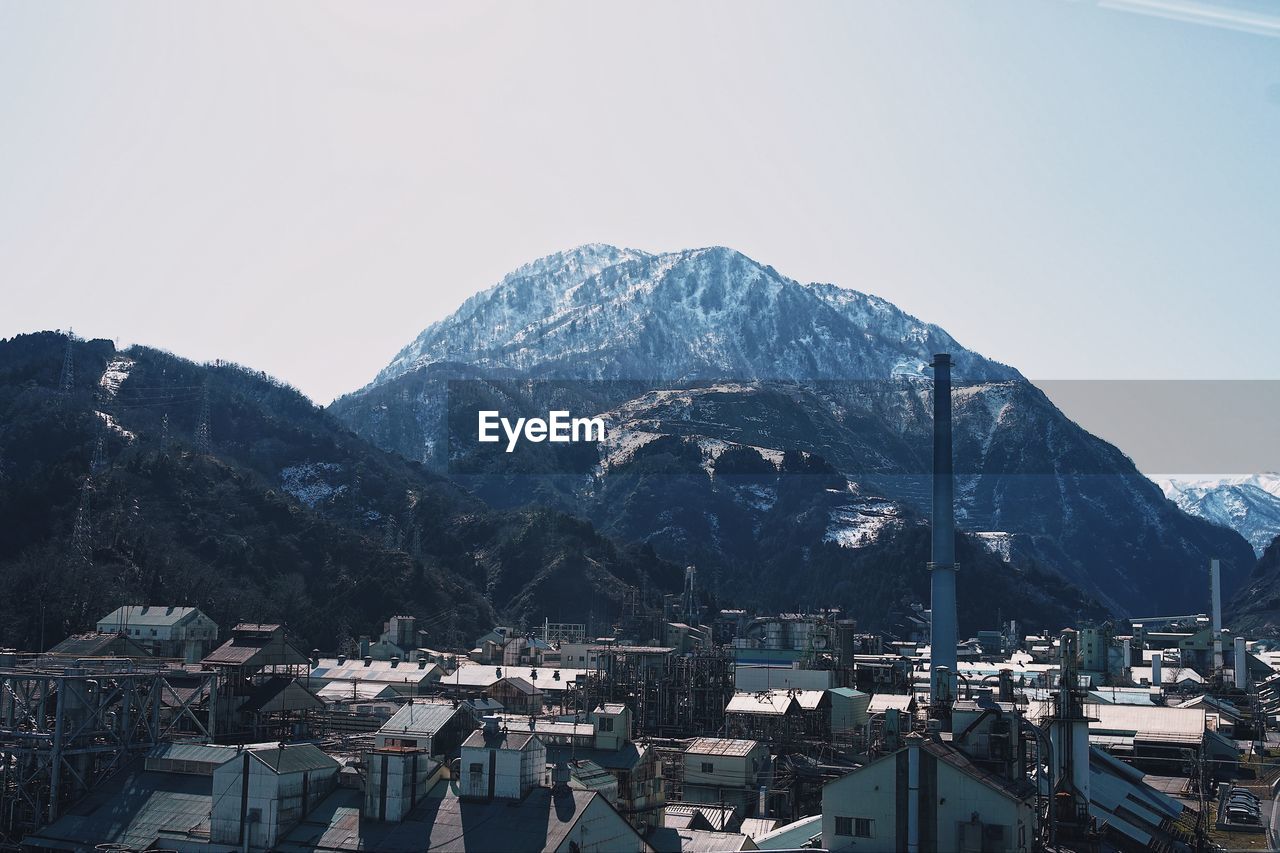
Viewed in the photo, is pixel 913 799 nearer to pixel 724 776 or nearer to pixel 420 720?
pixel 724 776

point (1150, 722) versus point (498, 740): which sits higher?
point (498, 740)

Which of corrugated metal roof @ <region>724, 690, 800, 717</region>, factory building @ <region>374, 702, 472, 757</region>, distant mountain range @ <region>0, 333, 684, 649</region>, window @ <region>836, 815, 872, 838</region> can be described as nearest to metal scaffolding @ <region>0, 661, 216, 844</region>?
factory building @ <region>374, 702, 472, 757</region>

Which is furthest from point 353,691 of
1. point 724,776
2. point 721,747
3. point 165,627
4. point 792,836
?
point 792,836

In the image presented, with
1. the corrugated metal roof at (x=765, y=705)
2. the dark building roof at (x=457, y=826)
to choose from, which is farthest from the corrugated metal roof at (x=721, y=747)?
the dark building roof at (x=457, y=826)

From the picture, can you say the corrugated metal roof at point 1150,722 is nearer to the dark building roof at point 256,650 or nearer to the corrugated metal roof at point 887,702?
the corrugated metal roof at point 887,702

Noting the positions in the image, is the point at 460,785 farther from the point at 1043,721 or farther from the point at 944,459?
the point at 944,459

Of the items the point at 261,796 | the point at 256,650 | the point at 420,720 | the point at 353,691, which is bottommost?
the point at 353,691

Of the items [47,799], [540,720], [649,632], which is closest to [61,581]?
[649,632]
